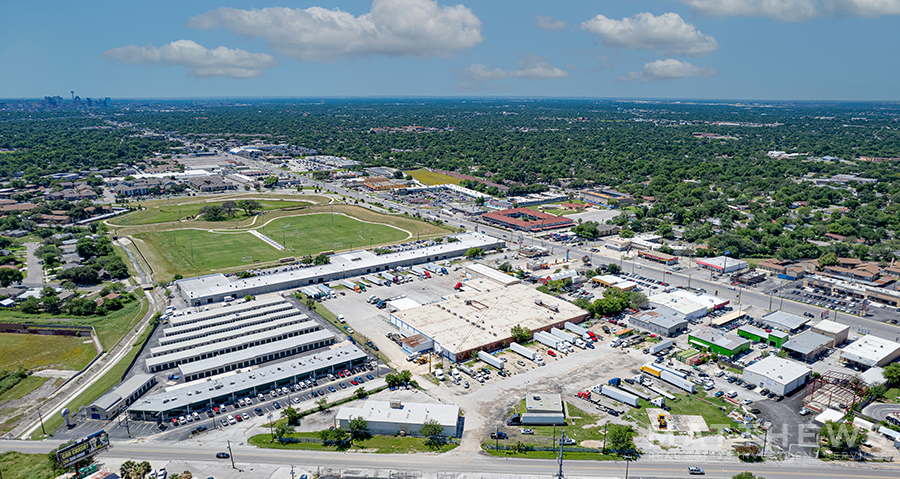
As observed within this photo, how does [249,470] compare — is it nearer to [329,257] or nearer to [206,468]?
[206,468]

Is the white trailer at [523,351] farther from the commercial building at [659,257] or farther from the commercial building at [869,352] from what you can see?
the commercial building at [659,257]

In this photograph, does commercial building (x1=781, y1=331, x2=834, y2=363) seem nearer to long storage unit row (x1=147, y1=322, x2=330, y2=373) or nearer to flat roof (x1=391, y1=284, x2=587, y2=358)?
flat roof (x1=391, y1=284, x2=587, y2=358)

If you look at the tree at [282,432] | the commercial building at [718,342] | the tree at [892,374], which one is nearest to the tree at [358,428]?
the tree at [282,432]

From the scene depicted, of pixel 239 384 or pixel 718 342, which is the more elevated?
pixel 718 342

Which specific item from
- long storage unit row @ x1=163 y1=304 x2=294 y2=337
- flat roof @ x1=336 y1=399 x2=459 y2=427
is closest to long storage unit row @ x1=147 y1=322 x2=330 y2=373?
long storage unit row @ x1=163 y1=304 x2=294 y2=337

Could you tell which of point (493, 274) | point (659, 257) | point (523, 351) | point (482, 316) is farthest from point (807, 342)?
point (493, 274)

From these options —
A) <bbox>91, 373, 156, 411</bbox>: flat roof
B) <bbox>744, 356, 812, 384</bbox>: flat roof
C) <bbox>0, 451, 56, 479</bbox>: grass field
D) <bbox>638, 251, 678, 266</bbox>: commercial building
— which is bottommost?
<bbox>0, 451, 56, 479</bbox>: grass field

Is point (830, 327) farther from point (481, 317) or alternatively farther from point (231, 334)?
point (231, 334)
